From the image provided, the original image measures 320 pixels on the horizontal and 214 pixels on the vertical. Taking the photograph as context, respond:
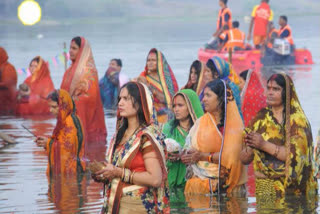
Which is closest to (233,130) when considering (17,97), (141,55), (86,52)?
(86,52)

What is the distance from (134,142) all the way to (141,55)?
1169 inches

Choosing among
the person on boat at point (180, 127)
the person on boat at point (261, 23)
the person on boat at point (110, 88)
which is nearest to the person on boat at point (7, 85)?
the person on boat at point (110, 88)

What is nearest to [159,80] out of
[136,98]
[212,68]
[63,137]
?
[212,68]

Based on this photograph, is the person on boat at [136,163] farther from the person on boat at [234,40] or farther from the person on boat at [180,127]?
the person on boat at [234,40]

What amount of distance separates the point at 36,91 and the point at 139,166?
1133 centimetres

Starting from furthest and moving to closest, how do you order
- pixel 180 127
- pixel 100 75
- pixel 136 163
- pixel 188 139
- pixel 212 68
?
1. pixel 100 75
2. pixel 212 68
3. pixel 180 127
4. pixel 188 139
5. pixel 136 163

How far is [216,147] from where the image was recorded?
806 centimetres

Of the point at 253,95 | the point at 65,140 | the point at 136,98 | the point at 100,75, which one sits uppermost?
the point at 136,98

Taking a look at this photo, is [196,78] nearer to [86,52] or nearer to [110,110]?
[86,52]

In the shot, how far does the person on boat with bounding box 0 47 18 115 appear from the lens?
16625 mm

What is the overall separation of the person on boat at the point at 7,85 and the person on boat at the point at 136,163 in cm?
1116

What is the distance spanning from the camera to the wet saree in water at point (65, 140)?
377 inches

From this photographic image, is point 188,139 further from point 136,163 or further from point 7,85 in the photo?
point 7,85

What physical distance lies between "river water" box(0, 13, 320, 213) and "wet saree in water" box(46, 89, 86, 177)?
0.22m
